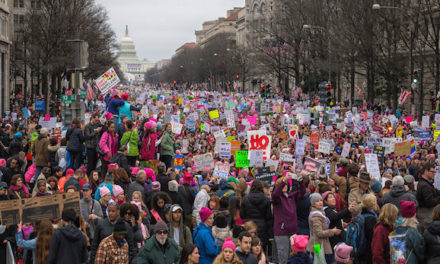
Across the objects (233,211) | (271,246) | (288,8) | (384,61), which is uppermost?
(288,8)

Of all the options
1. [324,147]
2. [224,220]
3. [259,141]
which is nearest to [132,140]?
[259,141]

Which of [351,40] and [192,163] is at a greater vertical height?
[351,40]

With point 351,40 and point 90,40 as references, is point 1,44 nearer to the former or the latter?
point 90,40

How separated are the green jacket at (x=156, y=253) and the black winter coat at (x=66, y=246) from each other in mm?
736

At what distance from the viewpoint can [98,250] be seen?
774cm

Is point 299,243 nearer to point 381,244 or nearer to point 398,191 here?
point 381,244

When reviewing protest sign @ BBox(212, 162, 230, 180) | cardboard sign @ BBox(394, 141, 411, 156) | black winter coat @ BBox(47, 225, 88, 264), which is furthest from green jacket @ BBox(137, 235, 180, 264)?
cardboard sign @ BBox(394, 141, 411, 156)

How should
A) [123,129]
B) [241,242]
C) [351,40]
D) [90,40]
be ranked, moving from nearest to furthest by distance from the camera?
[241,242], [123,129], [351,40], [90,40]

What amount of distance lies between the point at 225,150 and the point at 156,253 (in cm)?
1060

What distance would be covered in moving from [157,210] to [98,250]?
6.74 feet

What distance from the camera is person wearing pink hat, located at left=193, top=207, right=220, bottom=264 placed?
26.9 feet

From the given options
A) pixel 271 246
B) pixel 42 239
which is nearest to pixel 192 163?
pixel 271 246

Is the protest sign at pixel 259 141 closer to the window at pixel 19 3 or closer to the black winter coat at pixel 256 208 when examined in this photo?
the black winter coat at pixel 256 208

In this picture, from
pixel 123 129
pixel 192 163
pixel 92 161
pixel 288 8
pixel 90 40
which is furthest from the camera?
pixel 288 8
